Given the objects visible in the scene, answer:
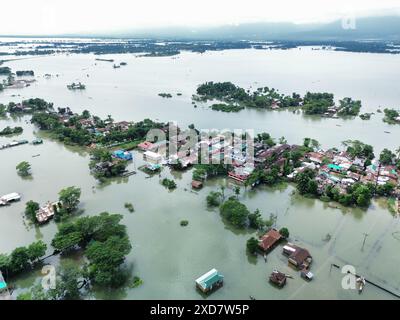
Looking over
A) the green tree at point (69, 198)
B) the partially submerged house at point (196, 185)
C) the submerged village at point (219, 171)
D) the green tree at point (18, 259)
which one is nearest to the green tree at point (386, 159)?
the submerged village at point (219, 171)

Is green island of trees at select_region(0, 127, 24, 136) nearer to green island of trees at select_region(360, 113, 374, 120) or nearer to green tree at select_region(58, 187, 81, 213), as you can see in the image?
green tree at select_region(58, 187, 81, 213)

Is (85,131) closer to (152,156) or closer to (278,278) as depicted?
(152,156)

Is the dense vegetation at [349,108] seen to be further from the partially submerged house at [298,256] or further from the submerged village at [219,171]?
the partially submerged house at [298,256]

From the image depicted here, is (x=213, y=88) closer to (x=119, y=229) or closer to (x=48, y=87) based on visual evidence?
(x=48, y=87)

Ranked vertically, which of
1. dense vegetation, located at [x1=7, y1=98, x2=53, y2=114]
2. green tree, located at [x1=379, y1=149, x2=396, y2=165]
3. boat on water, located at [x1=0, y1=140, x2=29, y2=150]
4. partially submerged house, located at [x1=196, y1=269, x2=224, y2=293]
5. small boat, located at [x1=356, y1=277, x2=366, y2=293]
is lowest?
small boat, located at [x1=356, y1=277, x2=366, y2=293]

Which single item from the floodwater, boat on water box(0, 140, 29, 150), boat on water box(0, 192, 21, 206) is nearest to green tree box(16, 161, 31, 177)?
the floodwater

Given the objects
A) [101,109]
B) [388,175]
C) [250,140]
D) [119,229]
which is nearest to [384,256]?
[388,175]
